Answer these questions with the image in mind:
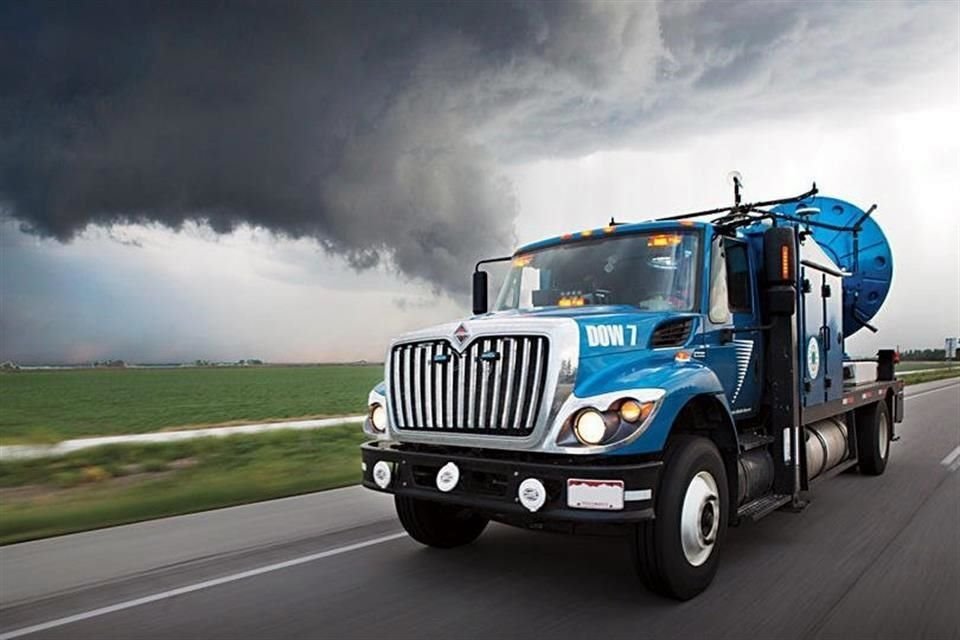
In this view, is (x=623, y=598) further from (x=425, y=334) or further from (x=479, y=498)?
(x=425, y=334)

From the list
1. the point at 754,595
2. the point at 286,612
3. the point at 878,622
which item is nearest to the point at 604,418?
the point at 754,595

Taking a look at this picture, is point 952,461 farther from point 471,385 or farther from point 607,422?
point 471,385

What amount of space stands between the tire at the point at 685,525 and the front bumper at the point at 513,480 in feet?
0.72

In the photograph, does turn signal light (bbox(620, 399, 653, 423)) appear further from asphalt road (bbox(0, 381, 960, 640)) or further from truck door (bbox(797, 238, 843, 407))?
truck door (bbox(797, 238, 843, 407))

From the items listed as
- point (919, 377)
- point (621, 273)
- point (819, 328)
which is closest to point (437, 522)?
point (621, 273)

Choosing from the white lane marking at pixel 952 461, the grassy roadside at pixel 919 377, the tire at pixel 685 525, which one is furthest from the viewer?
the grassy roadside at pixel 919 377

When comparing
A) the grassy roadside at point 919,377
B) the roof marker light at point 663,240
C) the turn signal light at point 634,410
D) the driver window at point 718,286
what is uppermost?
the roof marker light at point 663,240

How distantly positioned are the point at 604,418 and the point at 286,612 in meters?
2.21

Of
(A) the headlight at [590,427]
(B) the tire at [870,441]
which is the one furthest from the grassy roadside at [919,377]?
(A) the headlight at [590,427]

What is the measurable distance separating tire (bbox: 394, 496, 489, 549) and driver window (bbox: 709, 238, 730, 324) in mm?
2446

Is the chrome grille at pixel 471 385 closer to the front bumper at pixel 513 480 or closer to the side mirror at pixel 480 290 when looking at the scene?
the front bumper at pixel 513 480

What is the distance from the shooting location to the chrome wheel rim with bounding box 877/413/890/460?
9.59 meters

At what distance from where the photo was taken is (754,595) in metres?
4.77

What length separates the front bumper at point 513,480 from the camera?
4.31 m
